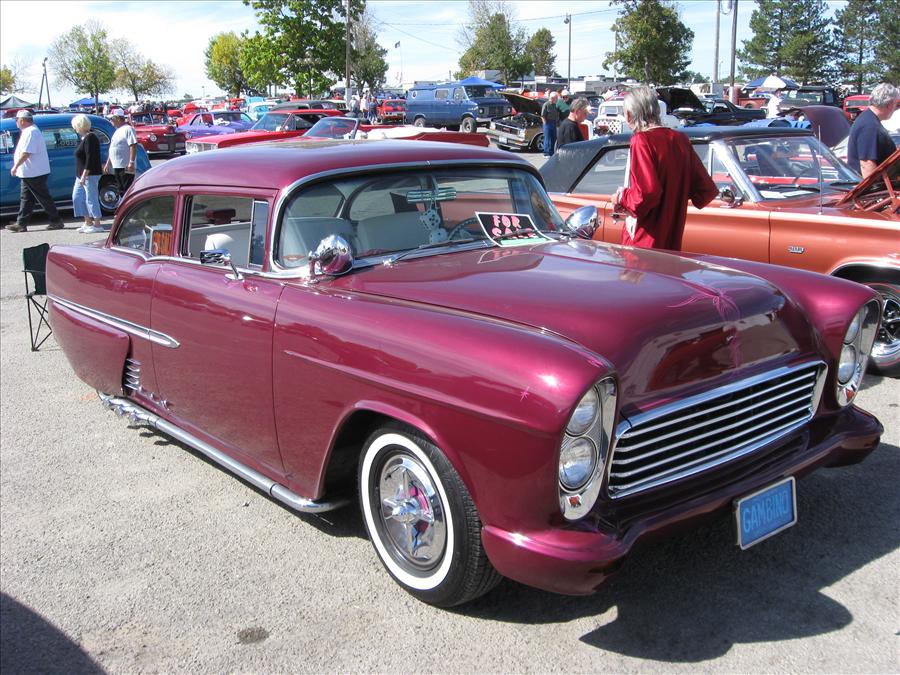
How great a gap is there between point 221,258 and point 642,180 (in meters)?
2.44

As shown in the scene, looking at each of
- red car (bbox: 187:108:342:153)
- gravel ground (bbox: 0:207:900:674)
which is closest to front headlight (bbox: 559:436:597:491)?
gravel ground (bbox: 0:207:900:674)

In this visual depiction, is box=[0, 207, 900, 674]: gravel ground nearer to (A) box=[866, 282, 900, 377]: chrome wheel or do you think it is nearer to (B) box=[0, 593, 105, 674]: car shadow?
(B) box=[0, 593, 105, 674]: car shadow

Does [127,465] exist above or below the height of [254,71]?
below

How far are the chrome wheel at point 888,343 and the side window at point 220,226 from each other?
12.2 feet

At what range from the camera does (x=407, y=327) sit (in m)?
2.83

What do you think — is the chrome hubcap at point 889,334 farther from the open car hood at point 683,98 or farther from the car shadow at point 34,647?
the open car hood at point 683,98

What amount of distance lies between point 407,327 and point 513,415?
0.59 metres

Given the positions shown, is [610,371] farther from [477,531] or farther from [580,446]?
[477,531]

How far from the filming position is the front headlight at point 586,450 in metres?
2.44

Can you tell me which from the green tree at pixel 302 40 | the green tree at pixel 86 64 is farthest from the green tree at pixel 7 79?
the green tree at pixel 302 40

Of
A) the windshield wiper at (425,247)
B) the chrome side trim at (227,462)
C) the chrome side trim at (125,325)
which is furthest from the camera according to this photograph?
the chrome side trim at (125,325)

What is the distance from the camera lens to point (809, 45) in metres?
77.4

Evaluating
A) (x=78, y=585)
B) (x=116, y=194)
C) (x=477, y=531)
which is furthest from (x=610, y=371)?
(x=116, y=194)

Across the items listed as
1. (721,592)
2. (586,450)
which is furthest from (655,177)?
(586,450)
